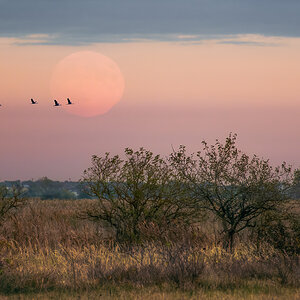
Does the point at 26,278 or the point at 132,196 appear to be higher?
the point at 132,196

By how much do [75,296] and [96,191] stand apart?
719cm

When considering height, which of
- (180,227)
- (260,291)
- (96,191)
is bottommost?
(260,291)

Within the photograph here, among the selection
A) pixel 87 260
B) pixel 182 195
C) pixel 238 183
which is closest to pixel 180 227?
pixel 182 195

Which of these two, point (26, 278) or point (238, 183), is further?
point (238, 183)

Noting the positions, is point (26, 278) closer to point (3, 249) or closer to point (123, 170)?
point (3, 249)

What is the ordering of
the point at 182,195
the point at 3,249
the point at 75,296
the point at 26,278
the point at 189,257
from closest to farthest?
the point at 75,296, the point at 26,278, the point at 189,257, the point at 3,249, the point at 182,195

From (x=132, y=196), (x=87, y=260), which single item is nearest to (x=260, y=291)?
(x=87, y=260)

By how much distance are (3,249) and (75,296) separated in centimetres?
599

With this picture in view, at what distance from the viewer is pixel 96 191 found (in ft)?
65.6

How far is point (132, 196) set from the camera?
19938mm

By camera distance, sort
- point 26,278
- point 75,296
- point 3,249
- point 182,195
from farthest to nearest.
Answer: point 182,195, point 3,249, point 26,278, point 75,296

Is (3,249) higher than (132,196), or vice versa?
(132,196)

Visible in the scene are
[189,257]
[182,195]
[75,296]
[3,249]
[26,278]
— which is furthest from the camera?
[182,195]

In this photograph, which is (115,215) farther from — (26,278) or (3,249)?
(26,278)
